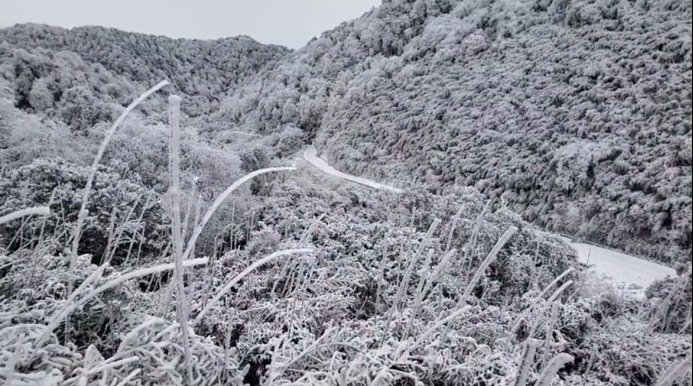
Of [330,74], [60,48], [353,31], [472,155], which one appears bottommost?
[472,155]

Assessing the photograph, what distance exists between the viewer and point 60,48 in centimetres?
1056

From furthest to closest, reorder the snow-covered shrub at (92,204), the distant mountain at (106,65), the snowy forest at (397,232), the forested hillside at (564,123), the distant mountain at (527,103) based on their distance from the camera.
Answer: the distant mountain at (106,65) < the snow-covered shrub at (92,204) < the distant mountain at (527,103) < the forested hillside at (564,123) < the snowy forest at (397,232)

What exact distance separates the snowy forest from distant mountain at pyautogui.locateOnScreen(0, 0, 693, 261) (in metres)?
0.02

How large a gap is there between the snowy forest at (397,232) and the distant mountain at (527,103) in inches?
0.9

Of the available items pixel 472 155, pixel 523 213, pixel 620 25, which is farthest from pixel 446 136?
pixel 620 25

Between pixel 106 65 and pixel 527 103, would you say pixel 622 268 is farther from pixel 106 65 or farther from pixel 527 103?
pixel 106 65

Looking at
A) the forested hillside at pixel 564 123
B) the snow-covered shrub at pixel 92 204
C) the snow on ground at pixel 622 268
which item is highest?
the forested hillside at pixel 564 123

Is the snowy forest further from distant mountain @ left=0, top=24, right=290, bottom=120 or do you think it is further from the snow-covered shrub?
distant mountain @ left=0, top=24, right=290, bottom=120

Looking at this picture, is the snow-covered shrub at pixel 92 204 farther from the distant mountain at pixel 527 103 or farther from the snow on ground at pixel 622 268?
the snow on ground at pixel 622 268

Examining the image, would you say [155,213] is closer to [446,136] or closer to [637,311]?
[446,136]

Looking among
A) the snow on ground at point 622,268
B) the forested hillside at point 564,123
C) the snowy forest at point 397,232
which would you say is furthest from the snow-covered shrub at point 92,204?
the snow on ground at point 622,268

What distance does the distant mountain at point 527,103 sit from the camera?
136cm

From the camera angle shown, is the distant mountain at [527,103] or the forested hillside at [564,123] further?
the distant mountain at [527,103]

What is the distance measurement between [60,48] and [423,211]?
11.6 m
